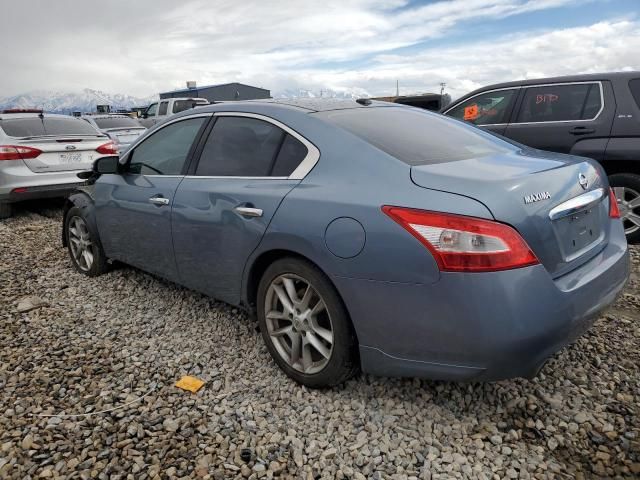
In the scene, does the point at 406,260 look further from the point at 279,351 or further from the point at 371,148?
the point at 279,351

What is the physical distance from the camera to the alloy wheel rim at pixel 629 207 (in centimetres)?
483

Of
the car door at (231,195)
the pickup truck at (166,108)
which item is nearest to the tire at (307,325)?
the car door at (231,195)

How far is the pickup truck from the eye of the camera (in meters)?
16.2

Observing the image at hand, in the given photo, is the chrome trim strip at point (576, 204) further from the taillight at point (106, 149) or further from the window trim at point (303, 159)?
the taillight at point (106, 149)

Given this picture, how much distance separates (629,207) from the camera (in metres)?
4.86

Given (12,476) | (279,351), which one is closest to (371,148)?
(279,351)

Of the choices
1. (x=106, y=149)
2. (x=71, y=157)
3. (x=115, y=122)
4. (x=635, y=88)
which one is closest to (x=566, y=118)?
(x=635, y=88)

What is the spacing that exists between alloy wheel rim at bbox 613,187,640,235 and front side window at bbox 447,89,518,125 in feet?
4.88

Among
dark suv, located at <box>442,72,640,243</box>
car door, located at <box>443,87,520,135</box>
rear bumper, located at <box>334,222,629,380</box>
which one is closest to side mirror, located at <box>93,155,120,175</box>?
rear bumper, located at <box>334,222,629,380</box>

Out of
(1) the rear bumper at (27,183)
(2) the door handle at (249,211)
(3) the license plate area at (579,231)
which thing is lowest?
(1) the rear bumper at (27,183)

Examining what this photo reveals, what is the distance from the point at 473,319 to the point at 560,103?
437 cm

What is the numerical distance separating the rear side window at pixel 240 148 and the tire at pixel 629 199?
384cm

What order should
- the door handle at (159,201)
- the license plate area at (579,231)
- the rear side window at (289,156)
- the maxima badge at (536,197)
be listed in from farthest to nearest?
the door handle at (159,201) < the rear side window at (289,156) < the license plate area at (579,231) < the maxima badge at (536,197)

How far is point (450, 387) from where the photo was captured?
8.59 ft
